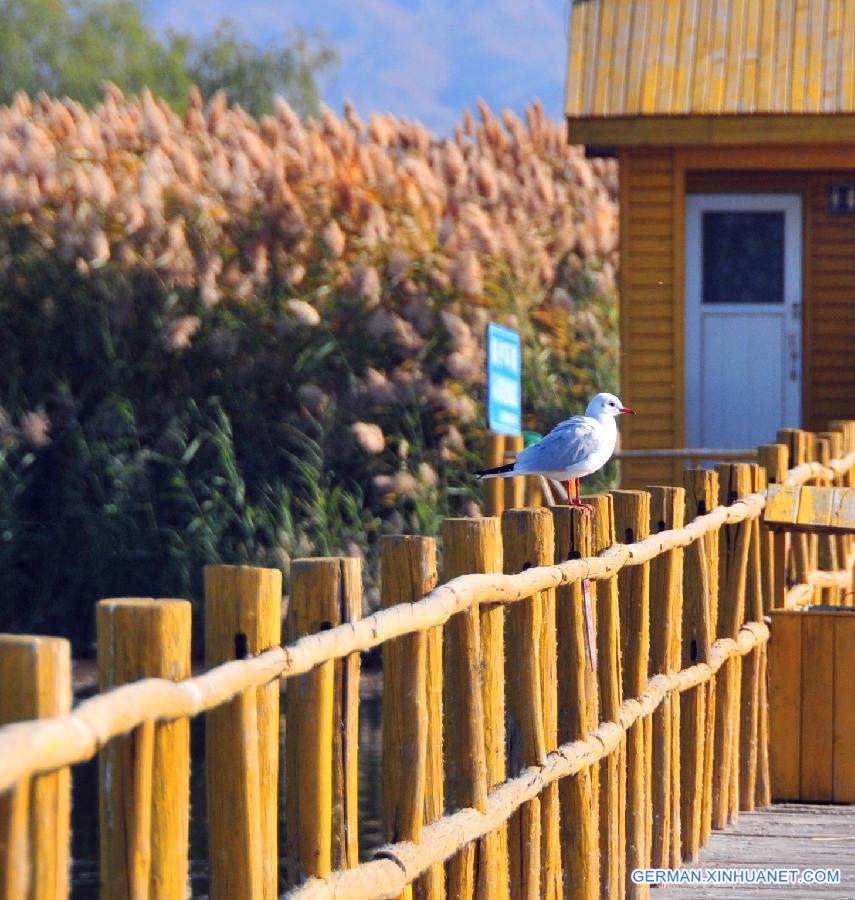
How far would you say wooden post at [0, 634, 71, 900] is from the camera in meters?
2.91

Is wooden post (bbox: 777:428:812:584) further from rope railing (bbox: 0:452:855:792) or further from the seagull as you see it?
rope railing (bbox: 0:452:855:792)

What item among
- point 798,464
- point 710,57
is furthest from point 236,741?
point 710,57

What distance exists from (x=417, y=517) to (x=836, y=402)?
3863mm

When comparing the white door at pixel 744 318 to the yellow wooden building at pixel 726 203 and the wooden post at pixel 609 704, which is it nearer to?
the yellow wooden building at pixel 726 203

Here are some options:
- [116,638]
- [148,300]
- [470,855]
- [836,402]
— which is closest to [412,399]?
[148,300]

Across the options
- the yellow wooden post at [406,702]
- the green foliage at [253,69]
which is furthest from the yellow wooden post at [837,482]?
the green foliage at [253,69]

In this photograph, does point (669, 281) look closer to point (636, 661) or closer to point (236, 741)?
point (636, 661)

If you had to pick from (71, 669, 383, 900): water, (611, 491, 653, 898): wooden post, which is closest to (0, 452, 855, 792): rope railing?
(611, 491, 653, 898): wooden post

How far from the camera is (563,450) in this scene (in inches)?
288

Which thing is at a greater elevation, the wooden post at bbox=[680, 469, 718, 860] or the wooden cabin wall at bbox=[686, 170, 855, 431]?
the wooden cabin wall at bbox=[686, 170, 855, 431]

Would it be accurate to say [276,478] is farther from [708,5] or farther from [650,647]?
[650,647]

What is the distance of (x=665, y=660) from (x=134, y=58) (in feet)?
134

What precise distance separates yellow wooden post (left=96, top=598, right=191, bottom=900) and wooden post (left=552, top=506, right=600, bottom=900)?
2754 mm

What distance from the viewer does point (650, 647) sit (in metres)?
7.61
